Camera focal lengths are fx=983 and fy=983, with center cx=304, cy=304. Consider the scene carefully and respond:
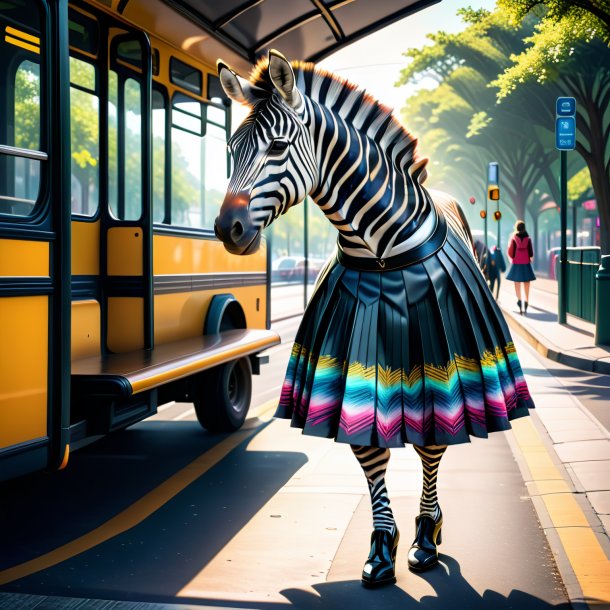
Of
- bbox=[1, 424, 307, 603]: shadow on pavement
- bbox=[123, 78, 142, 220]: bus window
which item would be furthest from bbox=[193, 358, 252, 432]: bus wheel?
bbox=[123, 78, 142, 220]: bus window

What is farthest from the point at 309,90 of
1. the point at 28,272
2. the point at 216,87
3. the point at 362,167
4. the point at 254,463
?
the point at 216,87

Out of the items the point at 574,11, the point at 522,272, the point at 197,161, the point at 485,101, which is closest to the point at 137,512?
the point at 197,161

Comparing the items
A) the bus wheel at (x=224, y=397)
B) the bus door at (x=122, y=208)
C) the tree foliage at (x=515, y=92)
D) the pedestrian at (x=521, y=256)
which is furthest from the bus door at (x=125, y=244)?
the pedestrian at (x=521, y=256)

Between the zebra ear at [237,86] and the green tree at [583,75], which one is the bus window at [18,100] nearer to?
the zebra ear at [237,86]

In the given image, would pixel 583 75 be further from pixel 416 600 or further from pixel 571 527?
pixel 416 600

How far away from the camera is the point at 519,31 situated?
3559cm

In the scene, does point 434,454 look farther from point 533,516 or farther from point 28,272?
point 28,272

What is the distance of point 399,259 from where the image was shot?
4262 millimetres

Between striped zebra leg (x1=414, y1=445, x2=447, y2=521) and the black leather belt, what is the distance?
2.87 feet

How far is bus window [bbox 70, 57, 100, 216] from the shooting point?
6.58 meters

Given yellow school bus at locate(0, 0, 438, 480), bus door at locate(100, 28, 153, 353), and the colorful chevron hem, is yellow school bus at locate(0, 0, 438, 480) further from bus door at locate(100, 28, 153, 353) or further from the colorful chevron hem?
the colorful chevron hem

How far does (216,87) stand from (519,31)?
29374 mm

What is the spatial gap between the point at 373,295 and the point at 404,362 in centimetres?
32

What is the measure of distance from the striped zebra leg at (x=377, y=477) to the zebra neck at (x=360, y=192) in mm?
871
